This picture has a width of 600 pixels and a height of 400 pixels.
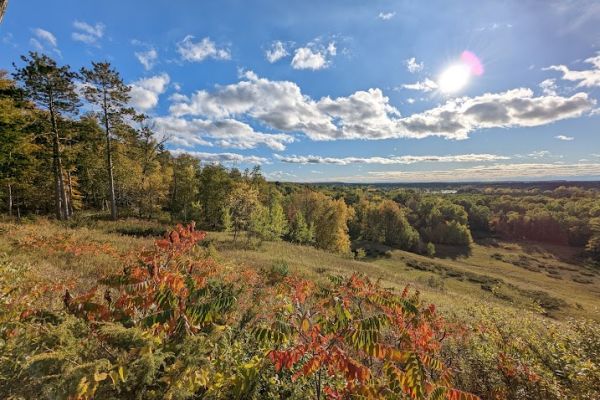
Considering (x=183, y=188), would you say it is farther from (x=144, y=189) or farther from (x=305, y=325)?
(x=305, y=325)

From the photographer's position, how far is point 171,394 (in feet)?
8.23

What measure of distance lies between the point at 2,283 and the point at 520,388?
8978 millimetres

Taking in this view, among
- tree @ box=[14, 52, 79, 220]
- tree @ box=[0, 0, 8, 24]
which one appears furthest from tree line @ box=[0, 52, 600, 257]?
tree @ box=[0, 0, 8, 24]

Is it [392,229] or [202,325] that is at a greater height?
[202,325]

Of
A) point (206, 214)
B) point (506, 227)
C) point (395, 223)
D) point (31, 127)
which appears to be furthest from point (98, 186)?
point (506, 227)

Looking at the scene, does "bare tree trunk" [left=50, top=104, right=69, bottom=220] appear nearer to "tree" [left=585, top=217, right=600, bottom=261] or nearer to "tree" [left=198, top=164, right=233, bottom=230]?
"tree" [left=198, top=164, right=233, bottom=230]

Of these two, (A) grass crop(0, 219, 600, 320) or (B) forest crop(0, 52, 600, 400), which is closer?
(B) forest crop(0, 52, 600, 400)

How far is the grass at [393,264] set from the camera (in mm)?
11383

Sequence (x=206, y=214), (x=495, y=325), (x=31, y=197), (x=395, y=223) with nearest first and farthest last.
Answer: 1. (x=495, y=325)
2. (x=31, y=197)
3. (x=206, y=214)
4. (x=395, y=223)

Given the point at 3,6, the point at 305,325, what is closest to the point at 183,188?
the point at 3,6

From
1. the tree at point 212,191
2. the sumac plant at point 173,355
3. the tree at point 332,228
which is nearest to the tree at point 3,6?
the sumac plant at point 173,355

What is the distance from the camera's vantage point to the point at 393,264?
5653cm

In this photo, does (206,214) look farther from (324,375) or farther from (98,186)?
(324,375)

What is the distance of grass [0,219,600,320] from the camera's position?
1138 cm
